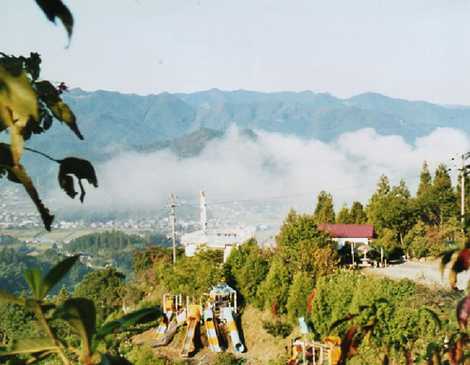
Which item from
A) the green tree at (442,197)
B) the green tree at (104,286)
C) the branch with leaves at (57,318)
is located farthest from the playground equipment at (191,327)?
the branch with leaves at (57,318)

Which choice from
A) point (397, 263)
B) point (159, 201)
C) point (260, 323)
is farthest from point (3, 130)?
point (159, 201)

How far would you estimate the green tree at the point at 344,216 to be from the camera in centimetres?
2073

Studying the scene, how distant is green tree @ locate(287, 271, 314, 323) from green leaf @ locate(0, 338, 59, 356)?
39.5 feet

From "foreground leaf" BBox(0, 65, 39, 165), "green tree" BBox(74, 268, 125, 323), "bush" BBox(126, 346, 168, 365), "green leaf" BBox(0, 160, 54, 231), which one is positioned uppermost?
"foreground leaf" BBox(0, 65, 39, 165)

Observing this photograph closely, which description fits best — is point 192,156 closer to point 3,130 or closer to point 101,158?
point 101,158

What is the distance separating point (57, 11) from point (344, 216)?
2071cm

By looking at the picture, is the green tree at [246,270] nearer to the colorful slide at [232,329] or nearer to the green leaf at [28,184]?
the colorful slide at [232,329]

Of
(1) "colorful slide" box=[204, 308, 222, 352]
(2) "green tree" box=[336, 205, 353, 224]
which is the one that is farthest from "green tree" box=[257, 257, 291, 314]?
(2) "green tree" box=[336, 205, 353, 224]

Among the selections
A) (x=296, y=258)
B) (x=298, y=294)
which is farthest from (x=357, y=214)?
(x=298, y=294)

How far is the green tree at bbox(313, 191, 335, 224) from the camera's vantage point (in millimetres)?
20656

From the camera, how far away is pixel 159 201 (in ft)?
523

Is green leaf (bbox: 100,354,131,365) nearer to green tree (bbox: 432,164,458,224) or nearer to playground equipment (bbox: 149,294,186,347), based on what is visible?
playground equipment (bbox: 149,294,186,347)

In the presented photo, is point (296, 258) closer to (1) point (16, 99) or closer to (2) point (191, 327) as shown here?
(2) point (191, 327)

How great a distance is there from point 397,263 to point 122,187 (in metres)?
158
